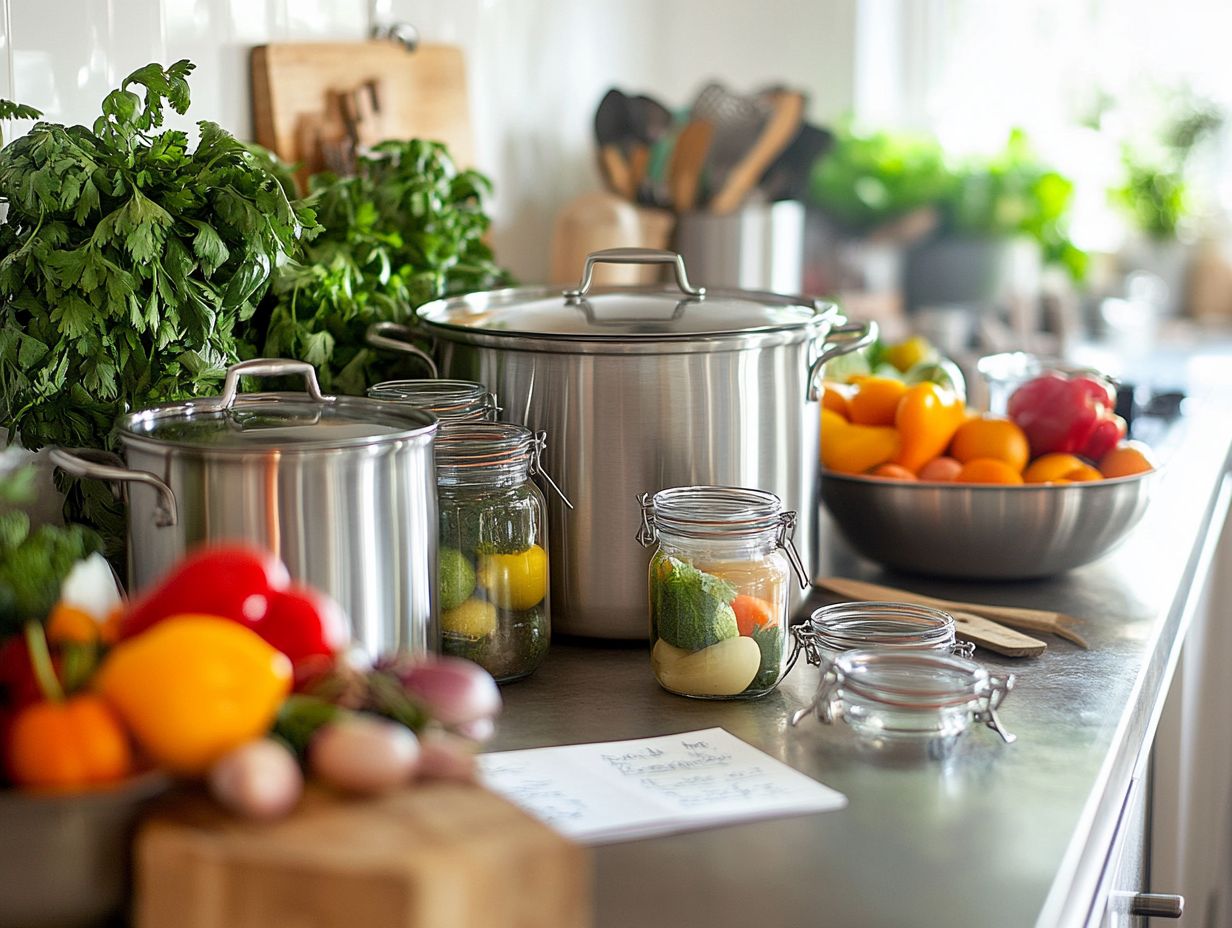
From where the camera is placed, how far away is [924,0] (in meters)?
3.48

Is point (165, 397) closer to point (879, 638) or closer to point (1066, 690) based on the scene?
point (879, 638)

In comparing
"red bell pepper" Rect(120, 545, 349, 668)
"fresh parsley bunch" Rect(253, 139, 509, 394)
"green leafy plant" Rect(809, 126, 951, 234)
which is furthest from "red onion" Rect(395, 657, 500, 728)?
"green leafy plant" Rect(809, 126, 951, 234)

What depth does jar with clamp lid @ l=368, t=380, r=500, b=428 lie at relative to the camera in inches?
42.8

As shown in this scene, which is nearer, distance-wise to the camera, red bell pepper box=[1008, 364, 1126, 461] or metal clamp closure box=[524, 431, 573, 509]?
metal clamp closure box=[524, 431, 573, 509]

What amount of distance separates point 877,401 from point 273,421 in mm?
686

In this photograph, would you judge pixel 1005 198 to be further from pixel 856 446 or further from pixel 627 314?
pixel 627 314

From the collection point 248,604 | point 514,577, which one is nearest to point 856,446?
point 514,577

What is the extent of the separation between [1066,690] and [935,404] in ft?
1.27

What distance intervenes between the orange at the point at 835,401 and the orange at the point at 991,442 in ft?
0.37

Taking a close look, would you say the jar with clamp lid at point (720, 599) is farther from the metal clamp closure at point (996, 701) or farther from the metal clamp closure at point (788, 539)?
the metal clamp closure at point (996, 701)

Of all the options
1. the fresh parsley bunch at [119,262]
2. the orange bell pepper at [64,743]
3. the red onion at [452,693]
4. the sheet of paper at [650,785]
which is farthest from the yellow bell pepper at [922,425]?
the orange bell pepper at [64,743]

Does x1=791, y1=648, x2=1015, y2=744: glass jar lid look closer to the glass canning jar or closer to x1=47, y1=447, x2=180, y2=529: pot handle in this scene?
the glass canning jar

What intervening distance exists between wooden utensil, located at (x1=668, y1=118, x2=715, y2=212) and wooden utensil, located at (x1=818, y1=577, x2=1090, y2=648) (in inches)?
36.4

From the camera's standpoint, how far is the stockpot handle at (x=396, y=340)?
116 cm
